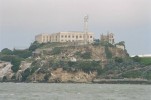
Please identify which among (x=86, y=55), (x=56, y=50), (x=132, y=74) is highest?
(x=56, y=50)

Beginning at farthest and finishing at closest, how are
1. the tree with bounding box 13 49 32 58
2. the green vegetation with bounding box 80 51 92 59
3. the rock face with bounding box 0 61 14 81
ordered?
the tree with bounding box 13 49 32 58, the rock face with bounding box 0 61 14 81, the green vegetation with bounding box 80 51 92 59

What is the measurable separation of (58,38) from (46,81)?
137 feet

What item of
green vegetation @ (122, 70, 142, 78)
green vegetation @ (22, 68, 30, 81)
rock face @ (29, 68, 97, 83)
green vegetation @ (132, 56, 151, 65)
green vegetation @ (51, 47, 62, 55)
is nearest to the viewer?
green vegetation @ (122, 70, 142, 78)

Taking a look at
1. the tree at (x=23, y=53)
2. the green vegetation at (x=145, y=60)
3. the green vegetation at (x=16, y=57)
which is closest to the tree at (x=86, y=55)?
the green vegetation at (x=145, y=60)

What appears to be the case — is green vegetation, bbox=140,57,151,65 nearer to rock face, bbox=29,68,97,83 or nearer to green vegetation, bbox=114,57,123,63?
green vegetation, bbox=114,57,123,63

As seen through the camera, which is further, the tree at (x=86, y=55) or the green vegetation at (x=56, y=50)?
the green vegetation at (x=56, y=50)

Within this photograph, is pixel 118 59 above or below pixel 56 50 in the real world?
below

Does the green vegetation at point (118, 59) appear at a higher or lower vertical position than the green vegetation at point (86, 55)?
lower

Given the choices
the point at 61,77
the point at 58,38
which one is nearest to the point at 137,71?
the point at 61,77

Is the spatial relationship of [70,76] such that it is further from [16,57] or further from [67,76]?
[16,57]

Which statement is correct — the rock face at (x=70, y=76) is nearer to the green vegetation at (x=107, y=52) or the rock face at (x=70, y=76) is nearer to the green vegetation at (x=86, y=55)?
the green vegetation at (x=86, y=55)

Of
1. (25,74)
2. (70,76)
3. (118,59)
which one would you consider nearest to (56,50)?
(25,74)

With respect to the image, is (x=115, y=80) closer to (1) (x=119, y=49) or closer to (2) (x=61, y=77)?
(2) (x=61, y=77)

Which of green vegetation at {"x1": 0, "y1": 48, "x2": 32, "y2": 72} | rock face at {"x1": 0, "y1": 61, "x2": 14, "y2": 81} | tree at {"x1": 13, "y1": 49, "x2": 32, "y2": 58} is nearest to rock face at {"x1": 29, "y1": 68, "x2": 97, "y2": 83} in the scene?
green vegetation at {"x1": 0, "y1": 48, "x2": 32, "y2": 72}
